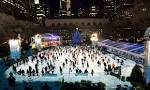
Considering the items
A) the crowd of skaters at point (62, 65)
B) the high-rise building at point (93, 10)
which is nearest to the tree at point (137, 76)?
the crowd of skaters at point (62, 65)

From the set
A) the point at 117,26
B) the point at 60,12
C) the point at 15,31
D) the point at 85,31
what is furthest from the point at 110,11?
the point at 15,31

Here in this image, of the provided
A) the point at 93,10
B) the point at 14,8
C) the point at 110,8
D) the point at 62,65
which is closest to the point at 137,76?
the point at 62,65

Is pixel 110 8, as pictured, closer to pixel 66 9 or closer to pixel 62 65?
pixel 66 9

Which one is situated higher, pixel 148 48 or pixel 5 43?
pixel 148 48

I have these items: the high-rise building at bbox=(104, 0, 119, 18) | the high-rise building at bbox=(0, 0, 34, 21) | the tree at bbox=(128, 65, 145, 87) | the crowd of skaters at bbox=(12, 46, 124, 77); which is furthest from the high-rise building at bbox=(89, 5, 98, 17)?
the tree at bbox=(128, 65, 145, 87)

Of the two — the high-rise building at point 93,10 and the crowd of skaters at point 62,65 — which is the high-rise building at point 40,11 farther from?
the crowd of skaters at point 62,65

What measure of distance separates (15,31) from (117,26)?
115 ft

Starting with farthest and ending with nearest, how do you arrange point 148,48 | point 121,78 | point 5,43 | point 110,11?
point 110,11 → point 5,43 → point 121,78 → point 148,48

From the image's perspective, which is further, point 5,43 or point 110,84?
point 5,43

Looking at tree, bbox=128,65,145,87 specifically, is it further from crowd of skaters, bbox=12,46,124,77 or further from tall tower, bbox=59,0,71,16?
tall tower, bbox=59,0,71,16

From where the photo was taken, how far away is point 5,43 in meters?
54.0

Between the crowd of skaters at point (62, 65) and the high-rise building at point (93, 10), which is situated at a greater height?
the high-rise building at point (93, 10)

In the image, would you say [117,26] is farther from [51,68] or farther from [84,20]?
[51,68]

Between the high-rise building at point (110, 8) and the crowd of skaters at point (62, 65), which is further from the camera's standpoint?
the high-rise building at point (110, 8)
